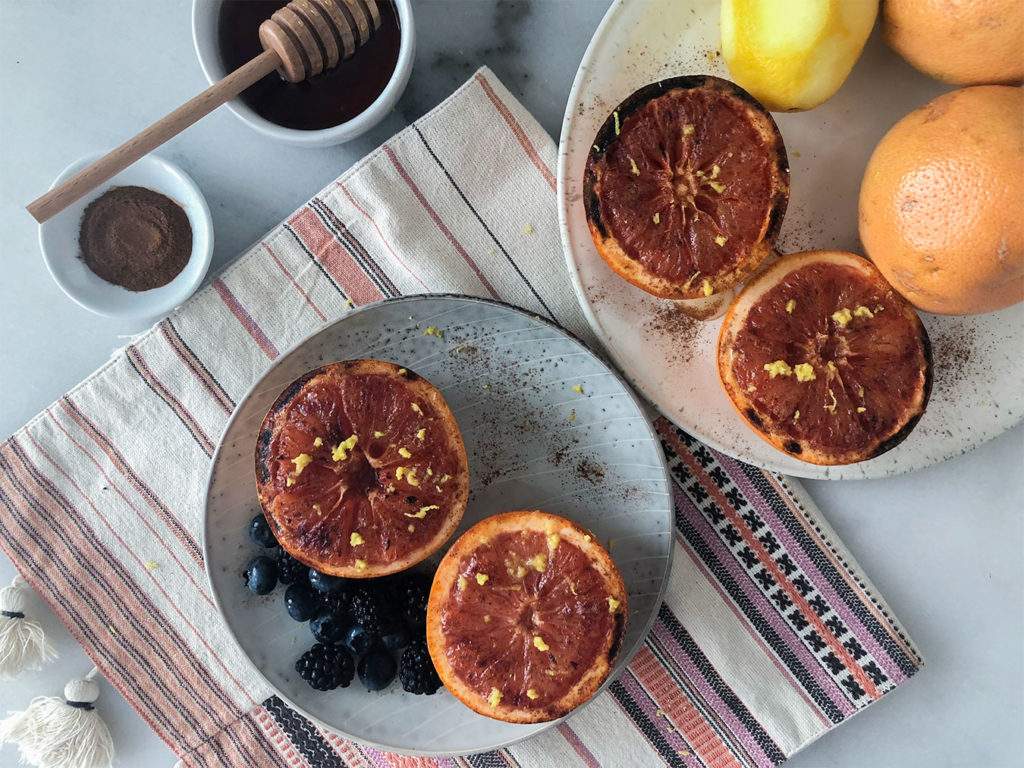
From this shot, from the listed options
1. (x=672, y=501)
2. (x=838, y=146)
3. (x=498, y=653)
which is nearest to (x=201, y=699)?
(x=498, y=653)

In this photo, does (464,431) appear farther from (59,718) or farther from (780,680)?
(59,718)

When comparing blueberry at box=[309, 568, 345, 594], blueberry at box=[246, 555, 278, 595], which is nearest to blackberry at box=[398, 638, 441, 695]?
blueberry at box=[309, 568, 345, 594]

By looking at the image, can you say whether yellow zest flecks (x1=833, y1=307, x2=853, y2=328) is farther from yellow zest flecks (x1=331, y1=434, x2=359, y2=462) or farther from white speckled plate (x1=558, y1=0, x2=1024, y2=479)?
yellow zest flecks (x1=331, y1=434, x2=359, y2=462)

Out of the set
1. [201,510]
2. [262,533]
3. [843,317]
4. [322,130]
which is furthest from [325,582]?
[843,317]

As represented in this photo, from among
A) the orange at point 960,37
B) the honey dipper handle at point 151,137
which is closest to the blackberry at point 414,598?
the honey dipper handle at point 151,137

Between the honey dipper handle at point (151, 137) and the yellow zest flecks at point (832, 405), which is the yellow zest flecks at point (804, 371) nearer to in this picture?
the yellow zest flecks at point (832, 405)

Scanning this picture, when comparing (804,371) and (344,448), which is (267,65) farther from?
(804,371)
